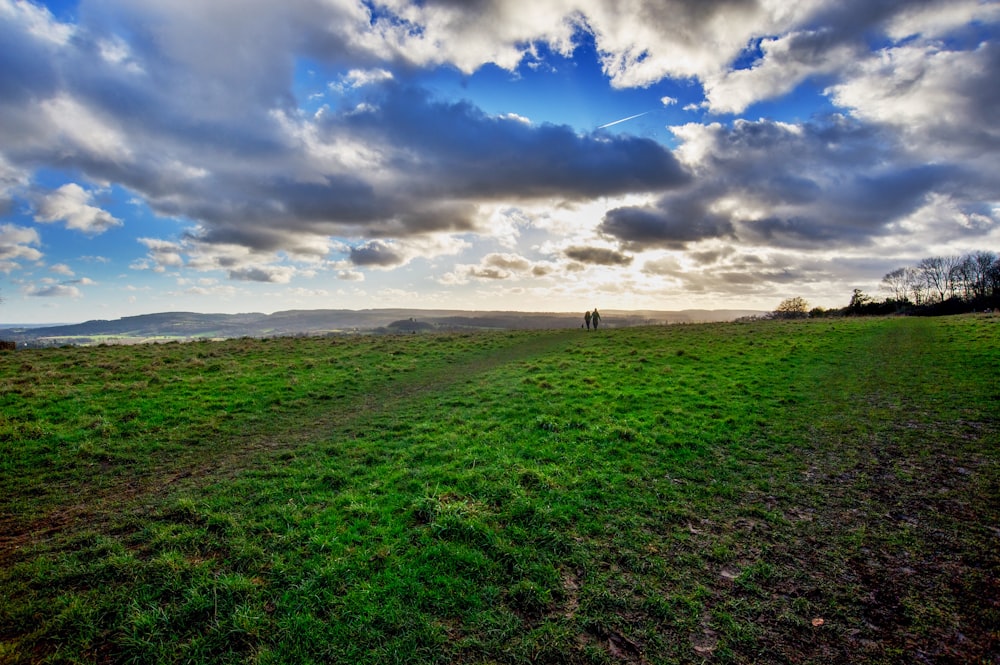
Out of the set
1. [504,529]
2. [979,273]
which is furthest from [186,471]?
[979,273]

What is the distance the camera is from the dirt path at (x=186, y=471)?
7653 millimetres

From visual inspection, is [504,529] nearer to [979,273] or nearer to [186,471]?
[186,471]

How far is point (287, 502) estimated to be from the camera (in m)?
8.52

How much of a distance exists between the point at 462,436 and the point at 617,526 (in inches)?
229

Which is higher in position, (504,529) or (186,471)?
(186,471)

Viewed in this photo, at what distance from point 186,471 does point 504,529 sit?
8.61 m

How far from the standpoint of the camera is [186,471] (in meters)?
10.5

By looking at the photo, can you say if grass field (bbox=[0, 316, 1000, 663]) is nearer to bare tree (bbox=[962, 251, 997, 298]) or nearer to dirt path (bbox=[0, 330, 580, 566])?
dirt path (bbox=[0, 330, 580, 566])

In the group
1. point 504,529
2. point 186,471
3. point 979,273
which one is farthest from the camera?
point 979,273

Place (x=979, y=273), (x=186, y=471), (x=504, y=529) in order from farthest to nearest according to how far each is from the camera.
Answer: (x=979, y=273) → (x=186, y=471) → (x=504, y=529)

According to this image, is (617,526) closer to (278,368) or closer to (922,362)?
(278,368)

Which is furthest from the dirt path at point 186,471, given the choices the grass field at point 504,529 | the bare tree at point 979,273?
the bare tree at point 979,273

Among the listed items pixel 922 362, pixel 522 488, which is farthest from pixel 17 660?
pixel 922 362

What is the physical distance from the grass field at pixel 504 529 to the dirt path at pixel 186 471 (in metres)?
0.08
